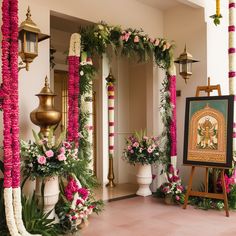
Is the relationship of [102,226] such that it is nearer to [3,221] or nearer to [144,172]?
[3,221]

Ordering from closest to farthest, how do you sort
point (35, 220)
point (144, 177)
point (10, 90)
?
point (10, 90) < point (35, 220) < point (144, 177)

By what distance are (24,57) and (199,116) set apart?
261cm

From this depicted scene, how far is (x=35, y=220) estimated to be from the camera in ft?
9.62

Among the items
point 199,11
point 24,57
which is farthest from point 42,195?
point 199,11

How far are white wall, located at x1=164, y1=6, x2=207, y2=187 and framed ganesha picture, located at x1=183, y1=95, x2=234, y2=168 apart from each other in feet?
2.16

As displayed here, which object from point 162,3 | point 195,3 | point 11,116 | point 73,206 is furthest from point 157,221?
point 162,3

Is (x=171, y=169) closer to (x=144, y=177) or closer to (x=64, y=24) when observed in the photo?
(x=144, y=177)

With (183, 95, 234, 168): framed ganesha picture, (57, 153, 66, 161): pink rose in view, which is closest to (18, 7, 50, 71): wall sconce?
(57, 153, 66, 161): pink rose

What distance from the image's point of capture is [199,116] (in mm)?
4367

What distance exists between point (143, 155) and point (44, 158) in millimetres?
2106

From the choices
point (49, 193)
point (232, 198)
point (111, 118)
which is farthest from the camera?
point (111, 118)

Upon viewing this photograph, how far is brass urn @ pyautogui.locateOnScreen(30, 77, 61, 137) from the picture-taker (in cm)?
346

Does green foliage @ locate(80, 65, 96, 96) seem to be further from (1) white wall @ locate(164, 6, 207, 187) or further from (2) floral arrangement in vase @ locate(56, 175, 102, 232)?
(1) white wall @ locate(164, 6, 207, 187)

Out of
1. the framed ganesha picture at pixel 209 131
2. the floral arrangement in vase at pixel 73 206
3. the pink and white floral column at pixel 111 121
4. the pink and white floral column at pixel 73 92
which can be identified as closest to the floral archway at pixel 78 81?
the pink and white floral column at pixel 73 92
